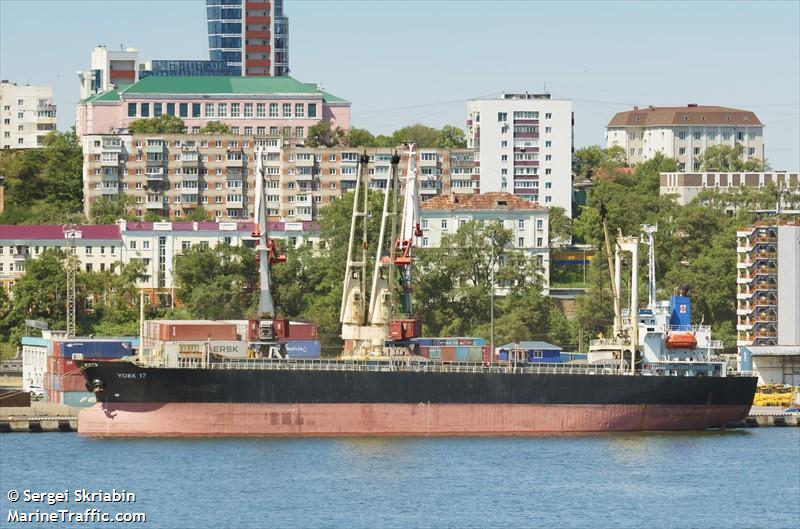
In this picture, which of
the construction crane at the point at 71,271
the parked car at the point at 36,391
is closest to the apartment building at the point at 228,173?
the construction crane at the point at 71,271

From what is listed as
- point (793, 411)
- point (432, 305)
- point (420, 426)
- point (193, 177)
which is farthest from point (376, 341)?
point (193, 177)

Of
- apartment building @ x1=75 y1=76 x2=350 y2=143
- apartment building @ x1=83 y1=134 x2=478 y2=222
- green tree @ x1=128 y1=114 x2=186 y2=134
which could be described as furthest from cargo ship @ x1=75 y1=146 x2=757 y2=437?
apartment building @ x1=75 y1=76 x2=350 y2=143

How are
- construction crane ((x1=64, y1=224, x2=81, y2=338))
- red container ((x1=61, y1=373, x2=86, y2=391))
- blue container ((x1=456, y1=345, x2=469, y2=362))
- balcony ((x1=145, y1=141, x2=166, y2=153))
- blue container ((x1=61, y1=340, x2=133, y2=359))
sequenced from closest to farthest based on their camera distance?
blue container ((x1=456, y1=345, x2=469, y2=362))
red container ((x1=61, y1=373, x2=86, y2=391))
blue container ((x1=61, y1=340, x2=133, y2=359))
construction crane ((x1=64, y1=224, x2=81, y2=338))
balcony ((x1=145, y1=141, x2=166, y2=153))

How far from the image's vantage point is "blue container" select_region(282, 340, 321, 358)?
348 feet

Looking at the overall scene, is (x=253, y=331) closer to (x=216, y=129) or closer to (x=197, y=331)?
(x=197, y=331)

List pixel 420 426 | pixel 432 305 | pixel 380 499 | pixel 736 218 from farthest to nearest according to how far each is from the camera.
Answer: pixel 736 218 → pixel 432 305 → pixel 420 426 → pixel 380 499

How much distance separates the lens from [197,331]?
3834 inches

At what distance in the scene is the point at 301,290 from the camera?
13938 centimetres

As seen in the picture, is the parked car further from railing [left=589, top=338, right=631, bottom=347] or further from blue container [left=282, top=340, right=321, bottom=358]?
railing [left=589, top=338, right=631, bottom=347]

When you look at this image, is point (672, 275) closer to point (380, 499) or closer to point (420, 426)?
point (420, 426)

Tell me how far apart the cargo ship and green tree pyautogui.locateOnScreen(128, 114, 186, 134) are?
80737mm

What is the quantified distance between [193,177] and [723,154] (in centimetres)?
5128

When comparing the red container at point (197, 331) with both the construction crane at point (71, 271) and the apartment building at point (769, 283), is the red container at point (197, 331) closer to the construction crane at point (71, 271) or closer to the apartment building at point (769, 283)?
the construction crane at point (71, 271)

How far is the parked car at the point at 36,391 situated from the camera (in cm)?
10815
